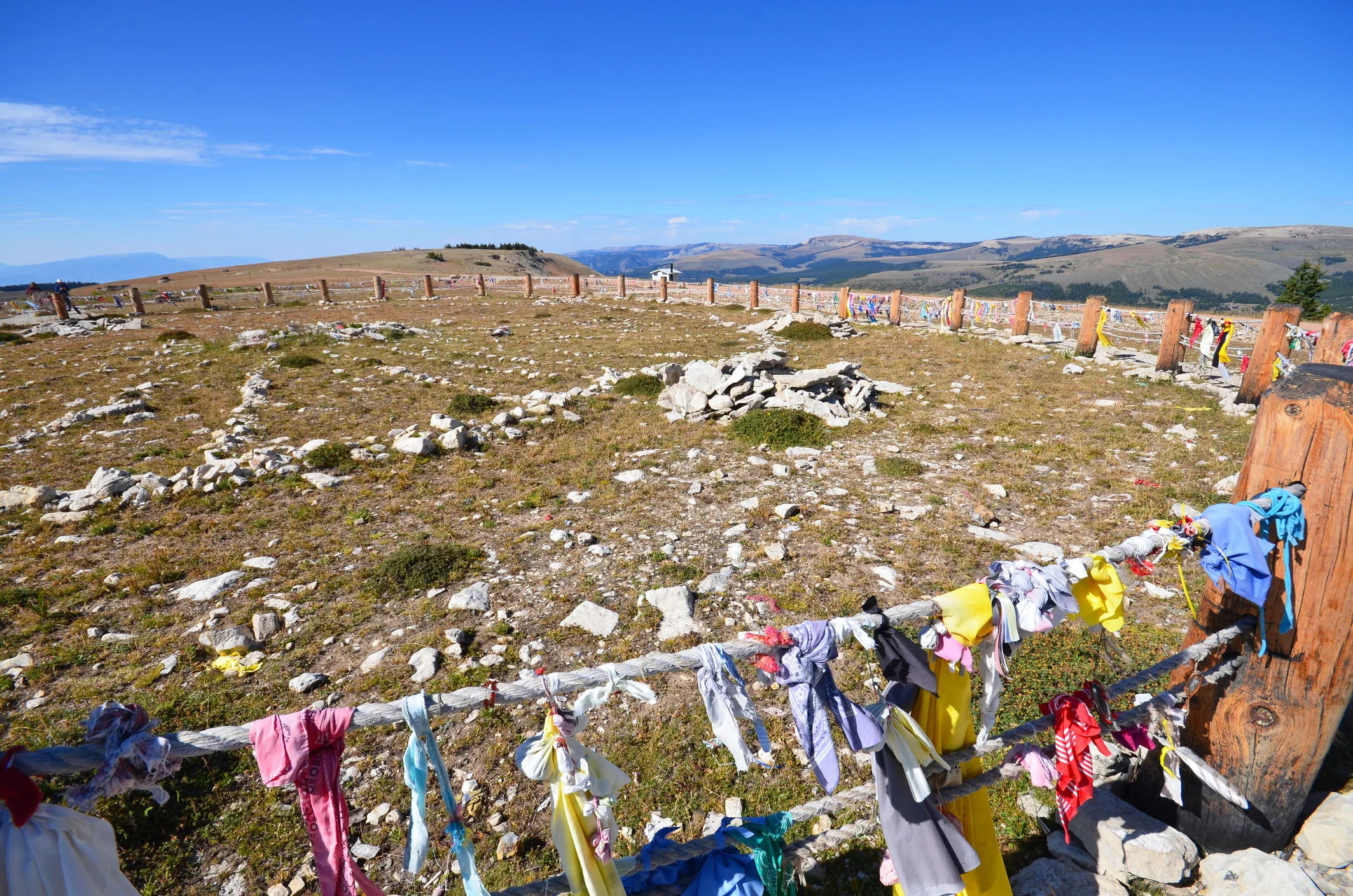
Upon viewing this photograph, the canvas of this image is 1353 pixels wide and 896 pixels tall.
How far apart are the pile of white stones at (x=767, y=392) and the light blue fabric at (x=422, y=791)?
876 cm

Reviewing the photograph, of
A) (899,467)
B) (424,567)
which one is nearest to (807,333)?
(899,467)

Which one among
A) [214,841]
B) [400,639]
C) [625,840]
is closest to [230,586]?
[400,639]

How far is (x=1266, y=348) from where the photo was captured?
10.1 meters

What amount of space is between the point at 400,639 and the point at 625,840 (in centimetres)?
262

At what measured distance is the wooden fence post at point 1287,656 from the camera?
222 cm

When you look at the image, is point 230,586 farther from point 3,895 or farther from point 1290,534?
point 1290,534

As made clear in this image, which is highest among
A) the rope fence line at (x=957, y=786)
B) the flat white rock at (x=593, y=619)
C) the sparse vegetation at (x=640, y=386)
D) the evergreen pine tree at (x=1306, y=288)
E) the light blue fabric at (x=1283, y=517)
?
the evergreen pine tree at (x=1306, y=288)

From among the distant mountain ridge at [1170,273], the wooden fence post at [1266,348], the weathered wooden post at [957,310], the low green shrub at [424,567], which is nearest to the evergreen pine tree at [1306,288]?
the weathered wooden post at [957,310]

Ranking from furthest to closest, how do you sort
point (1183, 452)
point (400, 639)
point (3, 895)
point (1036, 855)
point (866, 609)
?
point (1183, 452) < point (400, 639) < point (1036, 855) < point (866, 609) < point (3, 895)

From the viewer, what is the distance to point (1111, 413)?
406 inches

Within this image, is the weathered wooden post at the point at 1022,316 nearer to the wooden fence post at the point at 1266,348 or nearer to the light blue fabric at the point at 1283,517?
the wooden fence post at the point at 1266,348

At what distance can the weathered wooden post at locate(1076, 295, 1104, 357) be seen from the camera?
14.6 meters

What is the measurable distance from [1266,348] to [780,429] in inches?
348

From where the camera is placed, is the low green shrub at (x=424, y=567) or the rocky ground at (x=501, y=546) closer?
the rocky ground at (x=501, y=546)
